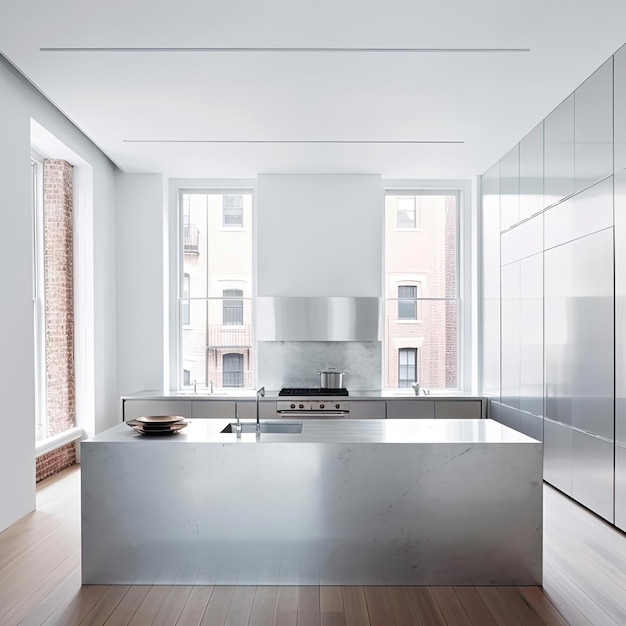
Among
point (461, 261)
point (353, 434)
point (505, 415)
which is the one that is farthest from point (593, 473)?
point (461, 261)

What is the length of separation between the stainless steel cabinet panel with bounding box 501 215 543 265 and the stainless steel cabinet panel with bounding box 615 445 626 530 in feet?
6.34

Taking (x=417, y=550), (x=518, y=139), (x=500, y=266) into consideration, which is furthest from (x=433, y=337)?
(x=417, y=550)

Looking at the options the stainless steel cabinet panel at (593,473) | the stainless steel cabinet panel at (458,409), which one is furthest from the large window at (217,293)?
the stainless steel cabinet panel at (593,473)

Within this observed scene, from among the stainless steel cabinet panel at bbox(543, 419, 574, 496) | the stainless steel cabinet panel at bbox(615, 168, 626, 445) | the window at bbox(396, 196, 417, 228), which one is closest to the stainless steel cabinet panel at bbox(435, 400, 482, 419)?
the stainless steel cabinet panel at bbox(543, 419, 574, 496)

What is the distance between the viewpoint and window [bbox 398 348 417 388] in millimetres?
7156

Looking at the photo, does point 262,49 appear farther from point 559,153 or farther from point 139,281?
point 139,281

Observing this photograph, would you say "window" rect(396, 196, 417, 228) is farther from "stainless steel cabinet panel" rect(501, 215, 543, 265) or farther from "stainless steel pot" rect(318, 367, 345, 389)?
"stainless steel pot" rect(318, 367, 345, 389)

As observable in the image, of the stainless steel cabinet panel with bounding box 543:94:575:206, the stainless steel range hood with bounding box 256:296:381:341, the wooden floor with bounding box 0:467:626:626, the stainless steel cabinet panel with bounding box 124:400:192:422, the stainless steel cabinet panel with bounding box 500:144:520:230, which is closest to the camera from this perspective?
the wooden floor with bounding box 0:467:626:626

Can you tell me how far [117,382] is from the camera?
680cm

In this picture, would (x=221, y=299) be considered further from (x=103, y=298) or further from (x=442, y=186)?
(x=442, y=186)

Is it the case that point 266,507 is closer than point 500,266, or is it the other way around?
point 266,507

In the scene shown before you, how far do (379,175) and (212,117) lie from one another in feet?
8.05

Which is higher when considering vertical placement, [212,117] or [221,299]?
[212,117]

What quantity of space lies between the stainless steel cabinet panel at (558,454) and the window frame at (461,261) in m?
2.06
